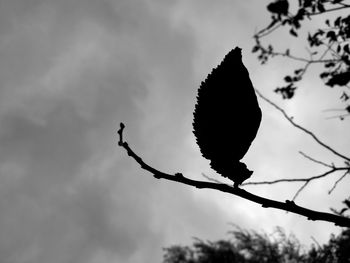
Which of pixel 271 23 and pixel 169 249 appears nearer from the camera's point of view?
pixel 271 23

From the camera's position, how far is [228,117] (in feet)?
2.68

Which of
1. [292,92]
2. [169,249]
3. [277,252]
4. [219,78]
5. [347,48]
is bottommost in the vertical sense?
[219,78]

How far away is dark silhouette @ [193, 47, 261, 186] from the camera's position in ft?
2.62

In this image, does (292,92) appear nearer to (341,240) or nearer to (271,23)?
(271,23)

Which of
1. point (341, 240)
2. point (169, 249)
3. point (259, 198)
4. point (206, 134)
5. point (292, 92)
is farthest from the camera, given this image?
point (169, 249)

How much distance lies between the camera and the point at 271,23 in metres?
4.24

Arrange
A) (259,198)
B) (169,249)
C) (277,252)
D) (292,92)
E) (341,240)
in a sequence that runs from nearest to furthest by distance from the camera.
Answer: (259,198), (292,92), (341,240), (277,252), (169,249)

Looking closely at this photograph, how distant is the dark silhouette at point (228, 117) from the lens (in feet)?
2.62

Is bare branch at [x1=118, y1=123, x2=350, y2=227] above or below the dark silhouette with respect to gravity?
below

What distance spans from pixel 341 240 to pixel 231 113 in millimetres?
16519

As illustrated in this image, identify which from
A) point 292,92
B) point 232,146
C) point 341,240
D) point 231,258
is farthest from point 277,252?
point 232,146

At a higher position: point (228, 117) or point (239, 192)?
point (228, 117)

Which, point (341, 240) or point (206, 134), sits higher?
point (341, 240)

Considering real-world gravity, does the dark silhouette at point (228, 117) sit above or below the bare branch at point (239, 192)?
above
